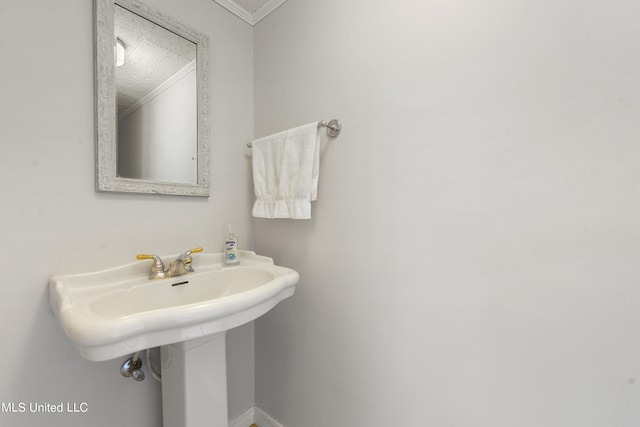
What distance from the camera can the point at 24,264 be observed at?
0.71 metres

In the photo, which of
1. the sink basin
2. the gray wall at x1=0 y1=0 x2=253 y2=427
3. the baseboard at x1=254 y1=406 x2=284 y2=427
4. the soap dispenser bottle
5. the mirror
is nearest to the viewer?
the sink basin

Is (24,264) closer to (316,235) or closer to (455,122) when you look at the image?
(316,235)

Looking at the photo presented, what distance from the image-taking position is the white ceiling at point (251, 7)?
1171 millimetres

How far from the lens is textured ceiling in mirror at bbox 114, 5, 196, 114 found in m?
0.88

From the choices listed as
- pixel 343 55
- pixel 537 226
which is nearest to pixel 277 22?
pixel 343 55

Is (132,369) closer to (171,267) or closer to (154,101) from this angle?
(171,267)

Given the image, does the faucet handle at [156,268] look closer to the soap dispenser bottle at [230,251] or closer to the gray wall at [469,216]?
the soap dispenser bottle at [230,251]

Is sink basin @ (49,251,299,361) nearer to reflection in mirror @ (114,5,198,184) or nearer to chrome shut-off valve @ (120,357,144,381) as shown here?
chrome shut-off valve @ (120,357,144,381)

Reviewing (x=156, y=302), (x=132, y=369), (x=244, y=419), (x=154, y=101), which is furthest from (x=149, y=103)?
(x=244, y=419)

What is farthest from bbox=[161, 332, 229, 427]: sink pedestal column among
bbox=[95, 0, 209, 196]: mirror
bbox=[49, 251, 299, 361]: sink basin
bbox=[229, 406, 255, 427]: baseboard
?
bbox=[95, 0, 209, 196]: mirror

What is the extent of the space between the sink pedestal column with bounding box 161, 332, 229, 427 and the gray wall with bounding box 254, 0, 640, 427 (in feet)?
1.22

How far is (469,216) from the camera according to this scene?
2.29 feet

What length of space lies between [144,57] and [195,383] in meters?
1.20

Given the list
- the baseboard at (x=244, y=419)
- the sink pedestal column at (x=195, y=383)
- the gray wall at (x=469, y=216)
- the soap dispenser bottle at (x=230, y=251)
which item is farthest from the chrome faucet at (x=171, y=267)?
the baseboard at (x=244, y=419)
